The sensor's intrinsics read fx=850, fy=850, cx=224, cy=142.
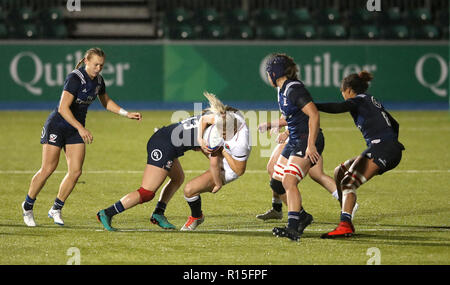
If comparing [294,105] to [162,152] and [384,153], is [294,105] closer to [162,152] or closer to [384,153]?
[384,153]

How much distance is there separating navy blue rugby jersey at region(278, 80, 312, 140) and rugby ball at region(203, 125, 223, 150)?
66cm

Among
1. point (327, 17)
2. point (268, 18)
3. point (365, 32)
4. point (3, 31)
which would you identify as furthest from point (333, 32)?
point (3, 31)

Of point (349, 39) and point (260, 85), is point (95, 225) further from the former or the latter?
point (349, 39)

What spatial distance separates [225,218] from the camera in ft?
30.0

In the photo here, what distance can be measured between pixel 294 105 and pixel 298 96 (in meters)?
0.15

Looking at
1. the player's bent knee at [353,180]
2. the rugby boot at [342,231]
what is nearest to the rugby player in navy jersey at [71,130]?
the player's bent knee at [353,180]

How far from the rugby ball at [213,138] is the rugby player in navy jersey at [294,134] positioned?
0.66m

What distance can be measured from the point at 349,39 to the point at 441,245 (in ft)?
50.9

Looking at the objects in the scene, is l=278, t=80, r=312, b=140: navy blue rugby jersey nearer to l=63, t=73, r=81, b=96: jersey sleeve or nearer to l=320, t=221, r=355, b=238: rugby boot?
l=320, t=221, r=355, b=238: rugby boot

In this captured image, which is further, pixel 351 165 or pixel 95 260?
pixel 351 165

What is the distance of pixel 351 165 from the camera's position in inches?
331

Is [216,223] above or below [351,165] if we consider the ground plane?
below

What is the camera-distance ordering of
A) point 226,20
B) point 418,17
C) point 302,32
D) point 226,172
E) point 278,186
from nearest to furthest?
point 226,172
point 278,186
point 302,32
point 226,20
point 418,17
